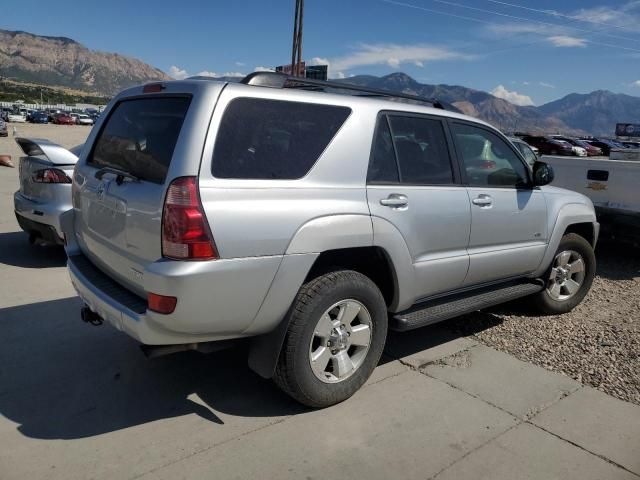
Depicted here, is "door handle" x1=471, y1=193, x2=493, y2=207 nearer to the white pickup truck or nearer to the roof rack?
the roof rack

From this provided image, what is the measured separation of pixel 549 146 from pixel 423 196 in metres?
45.1

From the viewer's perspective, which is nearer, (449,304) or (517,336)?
(449,304)

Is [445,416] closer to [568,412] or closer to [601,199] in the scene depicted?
[568,412]

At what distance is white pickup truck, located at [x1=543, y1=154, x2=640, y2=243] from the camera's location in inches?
267

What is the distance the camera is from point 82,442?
280cm

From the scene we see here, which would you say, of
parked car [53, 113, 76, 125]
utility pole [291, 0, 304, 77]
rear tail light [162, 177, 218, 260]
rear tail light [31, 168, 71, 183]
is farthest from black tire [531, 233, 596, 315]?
parked car [53, 113, 76, 125]

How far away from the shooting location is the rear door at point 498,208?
3.99m

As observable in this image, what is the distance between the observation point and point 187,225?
8.38 feet

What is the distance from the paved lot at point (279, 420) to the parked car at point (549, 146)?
4283cm

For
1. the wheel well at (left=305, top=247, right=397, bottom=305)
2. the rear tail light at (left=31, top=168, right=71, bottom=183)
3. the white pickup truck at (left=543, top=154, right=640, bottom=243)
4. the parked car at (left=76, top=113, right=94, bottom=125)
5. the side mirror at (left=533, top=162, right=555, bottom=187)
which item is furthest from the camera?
the parked car at (left=76, top=113, right=94, bottom=125)

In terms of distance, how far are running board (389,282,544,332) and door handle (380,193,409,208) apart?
0.76 metres

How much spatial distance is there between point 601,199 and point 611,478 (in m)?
5.29

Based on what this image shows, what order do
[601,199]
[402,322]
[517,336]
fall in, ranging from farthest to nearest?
[601,199], [517,336], [402,322]

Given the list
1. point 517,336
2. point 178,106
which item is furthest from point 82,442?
point 517,336
